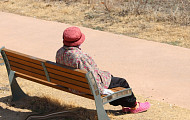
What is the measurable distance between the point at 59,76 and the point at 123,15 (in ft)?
21.1

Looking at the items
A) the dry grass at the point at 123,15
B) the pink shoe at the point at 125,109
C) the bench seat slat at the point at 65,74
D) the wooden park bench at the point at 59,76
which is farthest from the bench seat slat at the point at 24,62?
the dry grass at the point at 123,15

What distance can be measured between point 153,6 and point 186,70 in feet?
17.6

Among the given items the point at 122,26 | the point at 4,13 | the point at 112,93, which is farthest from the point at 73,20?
the point at 112,93

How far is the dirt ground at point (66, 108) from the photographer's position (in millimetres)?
5430

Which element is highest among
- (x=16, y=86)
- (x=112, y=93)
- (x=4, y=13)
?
(x=112, y=93)

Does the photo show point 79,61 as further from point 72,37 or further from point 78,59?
point 72,37

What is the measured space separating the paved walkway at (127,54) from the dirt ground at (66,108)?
37cm

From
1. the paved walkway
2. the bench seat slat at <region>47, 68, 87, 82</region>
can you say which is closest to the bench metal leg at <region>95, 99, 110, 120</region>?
the bench seat slat at <region>47, 68, 87, 82</region>


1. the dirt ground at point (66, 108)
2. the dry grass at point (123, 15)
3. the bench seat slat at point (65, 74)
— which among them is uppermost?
the bench seat slat at point (65, 74)

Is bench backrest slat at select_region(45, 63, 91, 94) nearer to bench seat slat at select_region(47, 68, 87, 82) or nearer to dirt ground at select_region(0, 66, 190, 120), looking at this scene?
bench seat slat at select_region(47, 68, 87, 82)

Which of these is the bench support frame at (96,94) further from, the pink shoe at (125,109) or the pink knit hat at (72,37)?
the pink shoe at (125,109)

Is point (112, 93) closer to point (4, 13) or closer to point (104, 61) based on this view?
point (104, 61)

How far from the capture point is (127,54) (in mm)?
8281

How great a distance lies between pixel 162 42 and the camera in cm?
898
